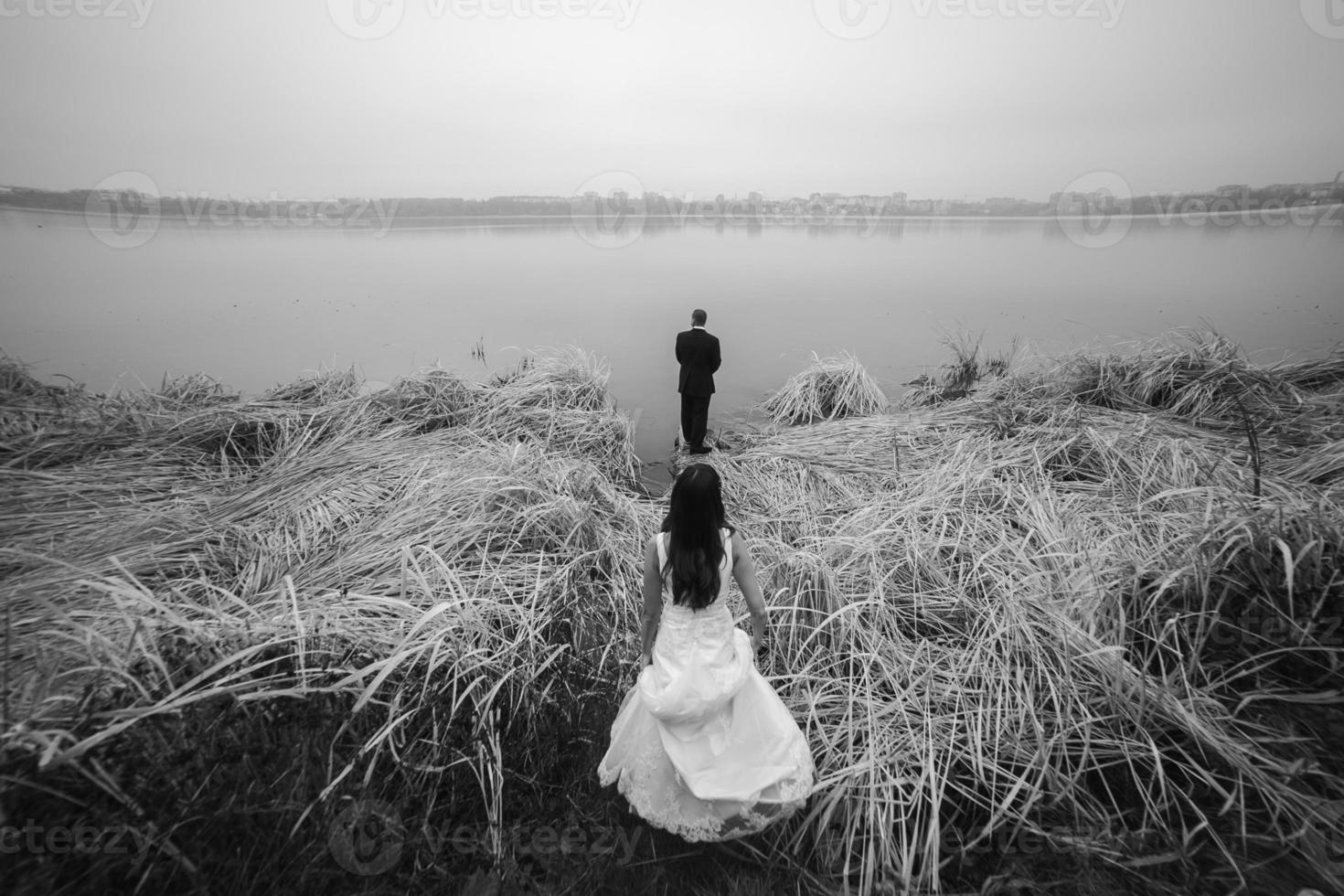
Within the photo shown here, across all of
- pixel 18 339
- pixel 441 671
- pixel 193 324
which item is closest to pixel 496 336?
pixel 193 324

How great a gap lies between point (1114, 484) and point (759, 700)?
285cm

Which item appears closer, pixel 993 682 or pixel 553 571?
pixel 993 682

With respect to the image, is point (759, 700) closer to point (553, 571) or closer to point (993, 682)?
point (993, 682)

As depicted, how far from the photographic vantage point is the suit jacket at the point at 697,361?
5.18m

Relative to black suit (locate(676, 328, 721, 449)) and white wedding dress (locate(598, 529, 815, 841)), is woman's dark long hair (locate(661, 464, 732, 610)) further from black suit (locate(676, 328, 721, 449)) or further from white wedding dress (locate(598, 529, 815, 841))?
black suit (locate(676, 328, 721, 449))

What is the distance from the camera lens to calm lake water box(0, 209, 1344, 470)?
7.62 metres

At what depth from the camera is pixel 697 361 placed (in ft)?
16.9

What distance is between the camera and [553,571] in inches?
104

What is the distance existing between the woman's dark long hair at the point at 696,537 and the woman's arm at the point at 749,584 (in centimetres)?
9

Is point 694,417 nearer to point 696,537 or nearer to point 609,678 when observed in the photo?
point 609,678

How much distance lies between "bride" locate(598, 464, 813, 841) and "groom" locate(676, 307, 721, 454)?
11.9ft

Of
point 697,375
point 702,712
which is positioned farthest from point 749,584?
point 697,375

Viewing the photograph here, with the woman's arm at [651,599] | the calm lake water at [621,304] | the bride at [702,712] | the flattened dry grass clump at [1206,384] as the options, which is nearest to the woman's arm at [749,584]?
the bride at [702,712]

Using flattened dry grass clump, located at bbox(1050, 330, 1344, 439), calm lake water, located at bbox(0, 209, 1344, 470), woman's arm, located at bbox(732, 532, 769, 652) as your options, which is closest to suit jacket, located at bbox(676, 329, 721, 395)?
calm lake water, located at bbox(0, 209, 1344, 470)
